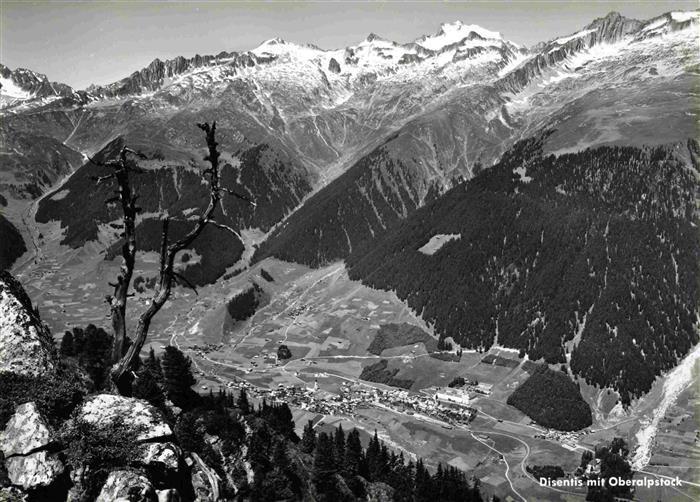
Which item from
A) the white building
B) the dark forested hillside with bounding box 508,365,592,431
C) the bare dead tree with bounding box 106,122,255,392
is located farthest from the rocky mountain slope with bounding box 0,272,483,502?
the white building

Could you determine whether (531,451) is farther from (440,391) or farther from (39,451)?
(39,451)

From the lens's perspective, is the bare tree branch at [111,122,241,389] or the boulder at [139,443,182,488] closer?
the boulder at [139,443,182,488]

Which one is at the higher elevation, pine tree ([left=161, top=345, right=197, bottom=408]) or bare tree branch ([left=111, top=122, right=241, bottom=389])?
bare tree branch ([left=111, top=122, right=241, bottom=389])

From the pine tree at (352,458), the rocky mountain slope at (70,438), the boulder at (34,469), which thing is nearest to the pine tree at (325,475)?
the pine tree at (352,458)

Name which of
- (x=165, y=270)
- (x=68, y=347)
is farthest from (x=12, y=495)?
(x=68, y=347)

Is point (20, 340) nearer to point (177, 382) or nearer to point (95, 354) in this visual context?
point (177, 382)

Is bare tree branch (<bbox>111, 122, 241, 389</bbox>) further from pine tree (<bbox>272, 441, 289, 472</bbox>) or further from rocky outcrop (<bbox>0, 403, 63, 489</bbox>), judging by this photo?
pine tree (<bbox>272, 441, 289, 472</bbox>)
